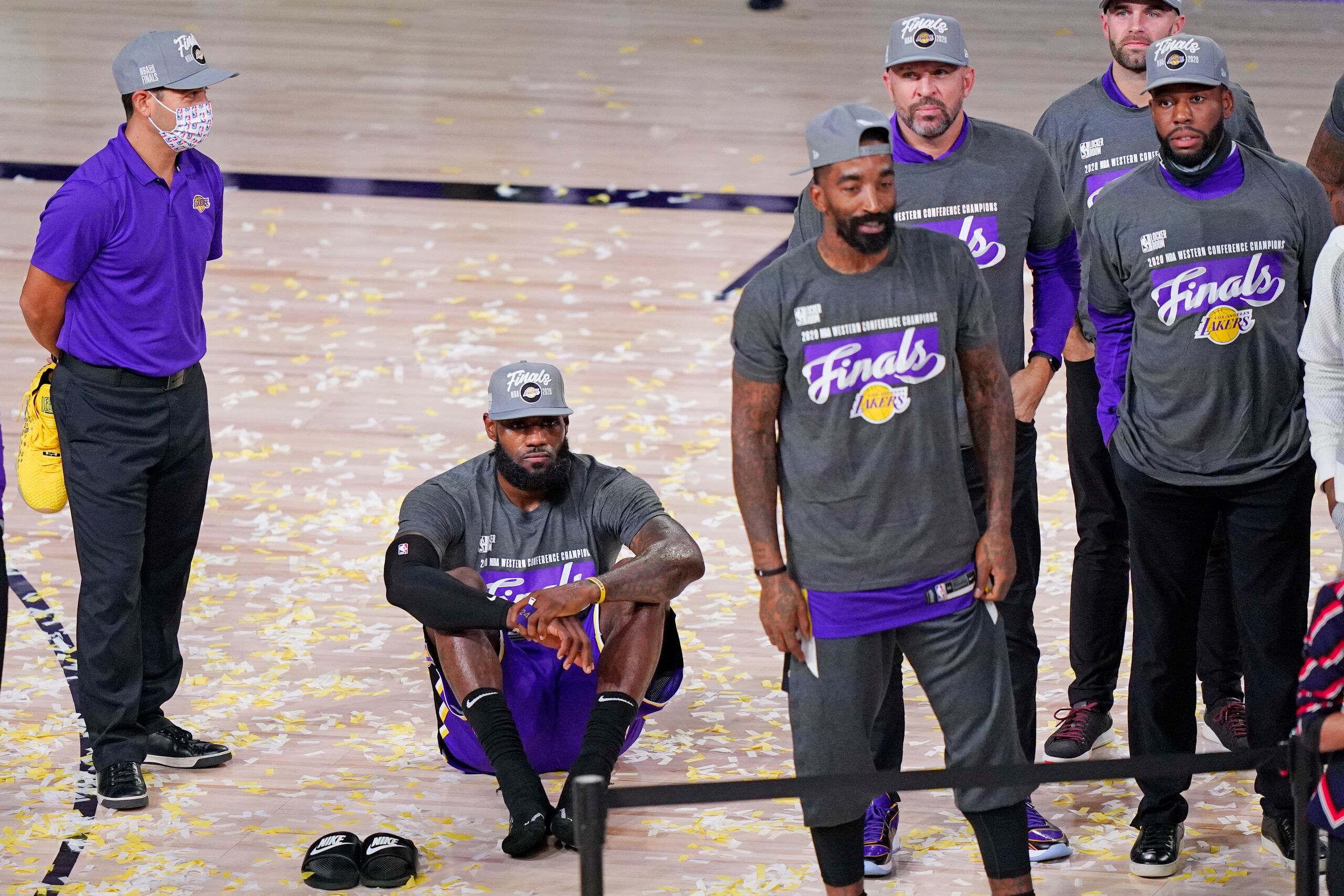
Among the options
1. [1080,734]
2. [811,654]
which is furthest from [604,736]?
[1080,734]

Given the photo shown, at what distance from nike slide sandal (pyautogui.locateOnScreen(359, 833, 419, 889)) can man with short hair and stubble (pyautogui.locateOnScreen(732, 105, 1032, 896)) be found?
3.15 ft

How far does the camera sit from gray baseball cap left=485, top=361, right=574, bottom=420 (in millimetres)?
4180

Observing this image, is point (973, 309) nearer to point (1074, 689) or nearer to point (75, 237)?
point (1074, 689)

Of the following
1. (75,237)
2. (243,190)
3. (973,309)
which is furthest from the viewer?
(243,190)

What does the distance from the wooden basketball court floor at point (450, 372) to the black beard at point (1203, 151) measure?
1.43m

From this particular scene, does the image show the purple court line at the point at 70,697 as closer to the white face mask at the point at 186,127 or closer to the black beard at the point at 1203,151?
the white face mask at the point at 186,127

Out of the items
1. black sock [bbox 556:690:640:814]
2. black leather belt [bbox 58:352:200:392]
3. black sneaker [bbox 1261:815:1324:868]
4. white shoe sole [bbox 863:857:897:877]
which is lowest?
white shoe sole [bbox 863:857:897:877]

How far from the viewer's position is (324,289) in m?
7.98

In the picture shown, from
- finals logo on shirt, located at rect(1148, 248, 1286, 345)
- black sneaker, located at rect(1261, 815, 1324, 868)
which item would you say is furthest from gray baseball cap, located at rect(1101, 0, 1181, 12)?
black sneaker, located at rect(1261, 815, 1324, 868)

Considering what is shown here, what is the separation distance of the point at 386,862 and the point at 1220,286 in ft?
6.63

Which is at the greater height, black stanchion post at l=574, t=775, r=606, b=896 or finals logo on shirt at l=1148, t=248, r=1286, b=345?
finals logo on shirt at l=1148, t=248, r=1286, b=345

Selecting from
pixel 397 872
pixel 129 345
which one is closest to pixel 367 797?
pixel 397 872

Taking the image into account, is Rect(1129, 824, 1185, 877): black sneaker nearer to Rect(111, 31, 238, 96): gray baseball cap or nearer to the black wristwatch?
the black wristwatch

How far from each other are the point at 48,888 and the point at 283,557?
1.90 m
